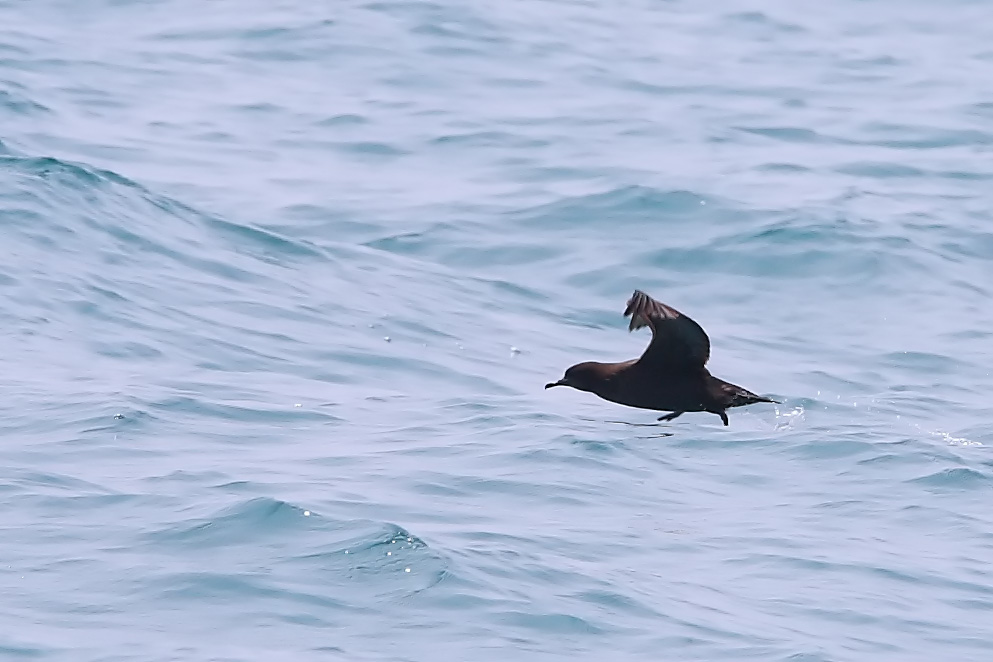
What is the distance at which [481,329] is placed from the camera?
13305 mm

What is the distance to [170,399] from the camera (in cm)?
1091

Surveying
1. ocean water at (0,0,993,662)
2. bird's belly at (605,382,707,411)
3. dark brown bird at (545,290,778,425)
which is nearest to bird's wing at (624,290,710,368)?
dark brown bird at (545,290,778,425)

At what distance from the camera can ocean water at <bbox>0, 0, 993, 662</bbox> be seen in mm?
8008

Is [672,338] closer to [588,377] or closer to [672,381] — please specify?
[672,381]

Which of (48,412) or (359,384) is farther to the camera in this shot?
(359,384)

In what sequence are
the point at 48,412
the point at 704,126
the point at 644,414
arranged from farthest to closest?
the point at 704,126 → the point at 644,414 → the point at 48,412

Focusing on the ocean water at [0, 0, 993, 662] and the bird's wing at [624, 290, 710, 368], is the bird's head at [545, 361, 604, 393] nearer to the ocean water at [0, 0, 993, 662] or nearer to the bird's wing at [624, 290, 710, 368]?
the bird's wing at [624, 290, 710, 368]

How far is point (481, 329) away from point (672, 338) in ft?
13.7

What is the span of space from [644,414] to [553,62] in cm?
1001

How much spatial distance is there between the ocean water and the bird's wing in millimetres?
831

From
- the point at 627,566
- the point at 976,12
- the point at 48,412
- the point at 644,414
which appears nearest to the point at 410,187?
the point at 644,414

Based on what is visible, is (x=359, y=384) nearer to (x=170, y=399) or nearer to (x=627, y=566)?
(x=170, y=399)

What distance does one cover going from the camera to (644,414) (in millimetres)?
11711

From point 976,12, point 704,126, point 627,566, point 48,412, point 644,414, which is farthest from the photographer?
point 976,12
